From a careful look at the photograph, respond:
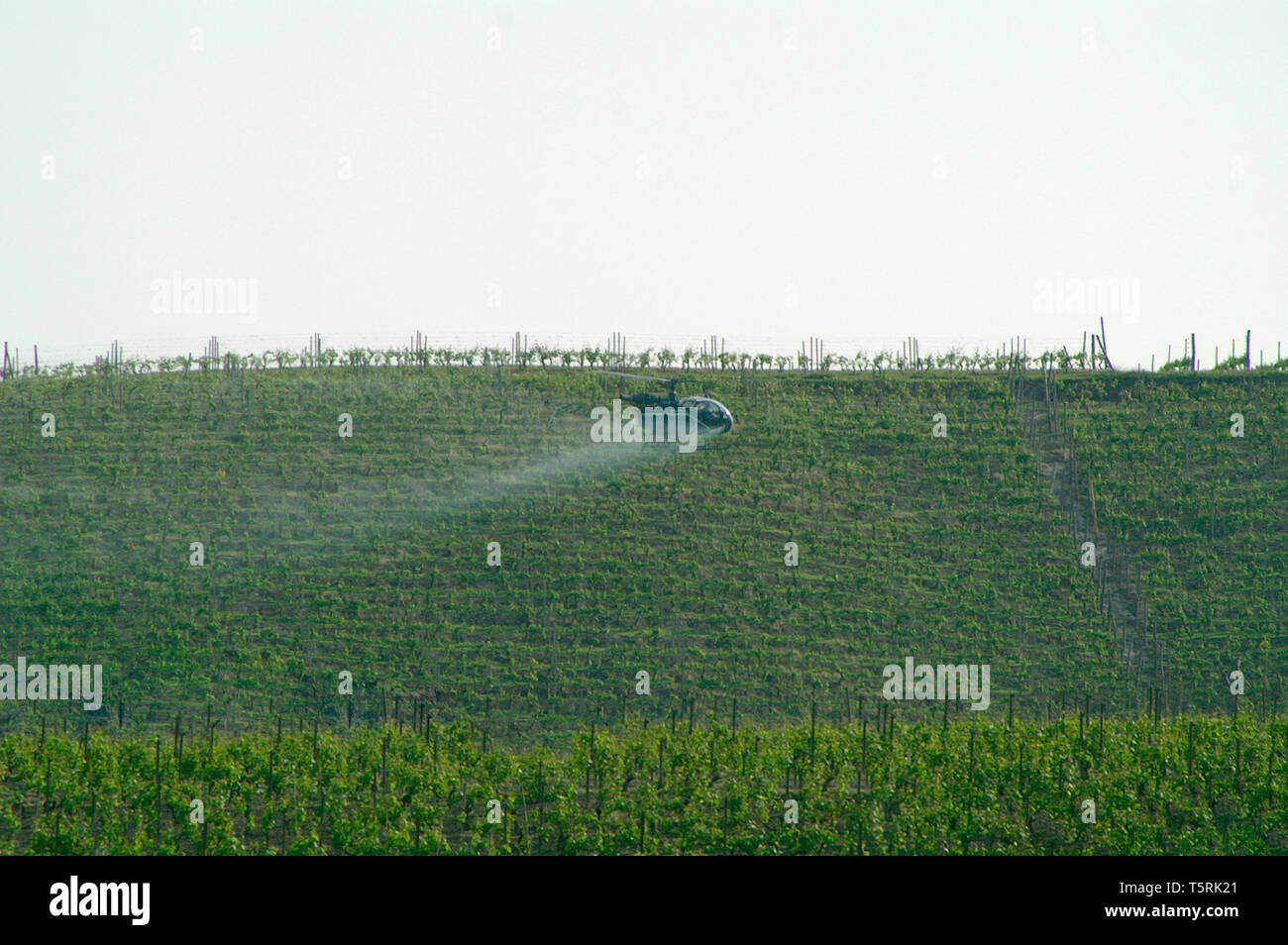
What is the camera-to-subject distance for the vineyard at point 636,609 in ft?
81.5

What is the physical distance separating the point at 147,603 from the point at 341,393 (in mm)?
16427

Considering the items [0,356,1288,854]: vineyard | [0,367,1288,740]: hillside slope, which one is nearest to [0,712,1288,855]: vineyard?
[0,356,1288,854]: vineyard

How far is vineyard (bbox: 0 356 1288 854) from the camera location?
2484 cm

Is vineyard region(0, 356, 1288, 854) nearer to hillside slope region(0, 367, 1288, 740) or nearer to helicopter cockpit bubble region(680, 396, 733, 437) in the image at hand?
hillside slope region(0, 367, 1288, 740)

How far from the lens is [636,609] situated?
40719mm

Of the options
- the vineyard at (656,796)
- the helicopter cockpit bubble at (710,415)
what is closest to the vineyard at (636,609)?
the vineyard at (656,796)

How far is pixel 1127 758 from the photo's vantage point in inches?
1085

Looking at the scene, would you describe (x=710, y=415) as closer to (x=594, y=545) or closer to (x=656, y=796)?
(x=594, y=545)

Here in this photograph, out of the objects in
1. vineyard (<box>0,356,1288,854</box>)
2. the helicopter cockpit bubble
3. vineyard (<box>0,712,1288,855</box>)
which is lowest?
vineyard (<box>0,712,1288,855</box>)

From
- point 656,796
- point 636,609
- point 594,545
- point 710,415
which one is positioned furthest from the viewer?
point 710,415

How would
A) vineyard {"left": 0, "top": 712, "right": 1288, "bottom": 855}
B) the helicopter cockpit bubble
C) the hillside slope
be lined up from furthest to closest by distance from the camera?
the helicopter cockpit bubble, the hillside slope, vineyard {"left": 0, "top": 712, "right": 1288, "bottom": 855}

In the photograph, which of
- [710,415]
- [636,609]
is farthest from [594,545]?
[710,415]
